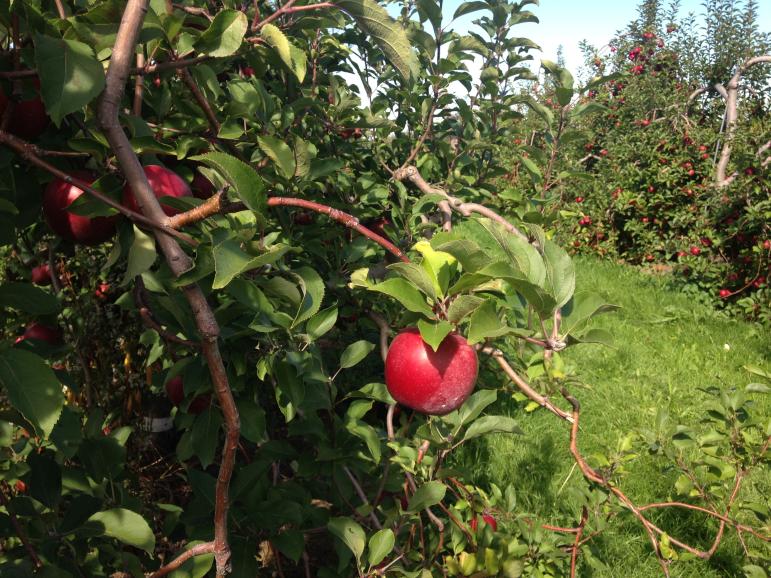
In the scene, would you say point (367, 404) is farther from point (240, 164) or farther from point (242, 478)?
point (240, 164)

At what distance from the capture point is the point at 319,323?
988 millimetres

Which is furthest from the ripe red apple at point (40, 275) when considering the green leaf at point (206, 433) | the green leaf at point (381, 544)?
the green leaf at point (381, 544)

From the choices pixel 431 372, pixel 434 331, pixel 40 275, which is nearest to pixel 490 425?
pixel 431 372

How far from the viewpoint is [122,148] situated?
26.7 inches

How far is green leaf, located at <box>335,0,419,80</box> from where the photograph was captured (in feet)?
2.91

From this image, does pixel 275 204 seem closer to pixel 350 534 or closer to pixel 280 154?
pixel 280 154

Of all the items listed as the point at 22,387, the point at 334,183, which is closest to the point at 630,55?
the point at 334,183

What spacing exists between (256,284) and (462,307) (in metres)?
0.30

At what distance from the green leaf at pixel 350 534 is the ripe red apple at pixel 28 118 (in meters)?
0.85

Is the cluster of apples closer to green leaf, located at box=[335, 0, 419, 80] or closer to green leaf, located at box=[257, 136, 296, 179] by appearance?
green leaf, located at box=[257, 136, 296, 179]

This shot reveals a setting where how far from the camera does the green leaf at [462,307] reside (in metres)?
0.72

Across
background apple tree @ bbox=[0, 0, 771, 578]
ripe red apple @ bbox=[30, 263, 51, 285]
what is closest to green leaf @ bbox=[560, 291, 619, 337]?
background apple tree @ bbox=[0, 0, 771, 578]

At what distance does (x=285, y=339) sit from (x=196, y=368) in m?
0.16

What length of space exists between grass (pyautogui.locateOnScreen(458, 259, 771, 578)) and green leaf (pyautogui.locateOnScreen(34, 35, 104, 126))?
51.4 inches
